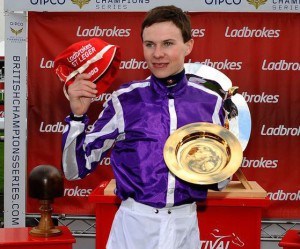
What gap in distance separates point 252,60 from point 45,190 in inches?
88.4

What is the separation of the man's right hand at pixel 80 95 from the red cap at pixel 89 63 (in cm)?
8

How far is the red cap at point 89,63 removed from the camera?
2238 mm

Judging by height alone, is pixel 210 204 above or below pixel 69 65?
below

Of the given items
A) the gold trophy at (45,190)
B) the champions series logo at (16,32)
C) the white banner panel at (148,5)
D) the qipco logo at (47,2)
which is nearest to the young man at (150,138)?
the gold trophy at (45,190)

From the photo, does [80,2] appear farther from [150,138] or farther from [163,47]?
[150,138]

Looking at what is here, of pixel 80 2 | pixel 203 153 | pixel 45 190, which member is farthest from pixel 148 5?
pixel 203 153

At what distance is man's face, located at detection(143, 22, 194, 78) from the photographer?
85.3 inches

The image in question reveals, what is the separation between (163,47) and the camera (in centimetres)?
217

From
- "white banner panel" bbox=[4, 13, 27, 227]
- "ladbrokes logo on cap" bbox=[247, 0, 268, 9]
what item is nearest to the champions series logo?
"white banner panel" bbox=[4, 13, 27, 227]

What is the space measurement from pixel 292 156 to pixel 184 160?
2849 mm

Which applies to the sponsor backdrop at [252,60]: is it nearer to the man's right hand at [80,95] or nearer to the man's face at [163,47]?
the man's face at [163,47]

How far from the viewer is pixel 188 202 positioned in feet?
7.22

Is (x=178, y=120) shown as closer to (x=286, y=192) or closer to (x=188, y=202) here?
(x=188, y=202)

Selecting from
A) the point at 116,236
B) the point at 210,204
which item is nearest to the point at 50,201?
the point at 210,204
